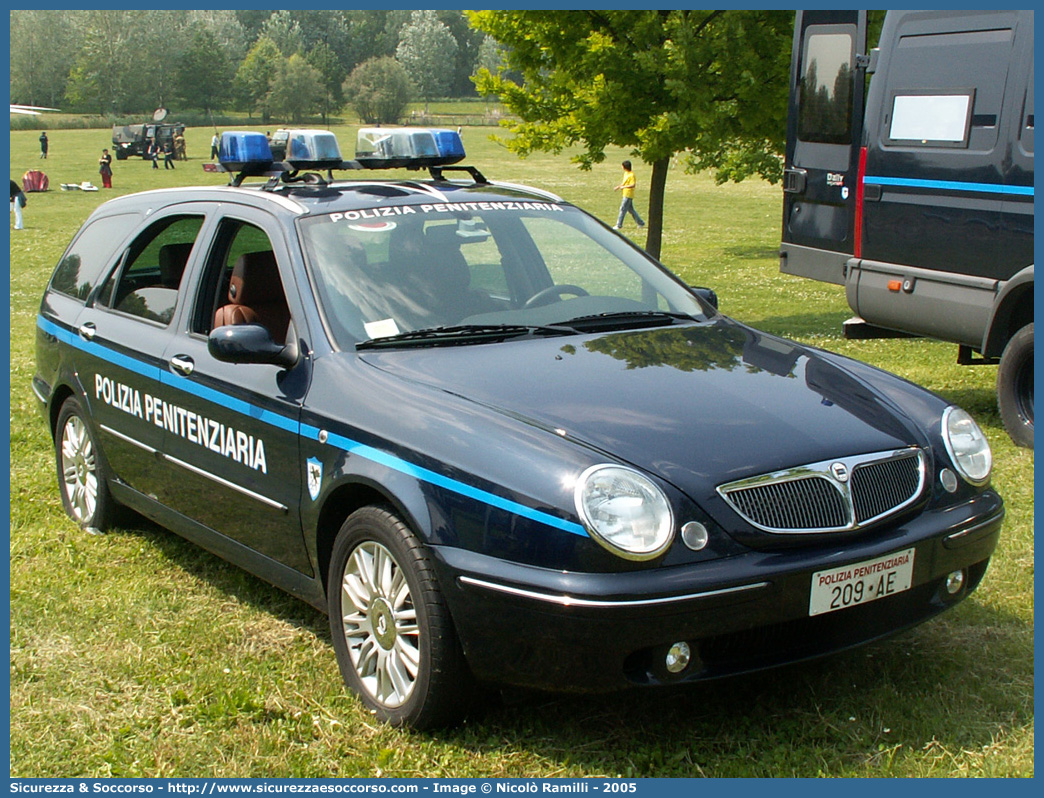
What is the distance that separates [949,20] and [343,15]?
5620 inches

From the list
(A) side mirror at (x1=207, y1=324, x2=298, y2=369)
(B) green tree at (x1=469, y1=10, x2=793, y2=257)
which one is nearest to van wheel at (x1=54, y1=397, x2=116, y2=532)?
(A) side mirror at (x1=207, y1=324, x2=298, y2=369)

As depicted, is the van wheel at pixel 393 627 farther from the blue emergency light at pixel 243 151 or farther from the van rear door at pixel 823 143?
the van rear door at pixel 823 143

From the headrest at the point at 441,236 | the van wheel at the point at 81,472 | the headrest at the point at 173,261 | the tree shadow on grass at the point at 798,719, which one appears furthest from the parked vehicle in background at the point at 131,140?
the tree shadow on grass at the point at 798,719

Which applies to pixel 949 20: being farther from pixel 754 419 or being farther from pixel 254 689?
pixel 254 689

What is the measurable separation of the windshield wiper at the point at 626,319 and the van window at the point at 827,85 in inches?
216

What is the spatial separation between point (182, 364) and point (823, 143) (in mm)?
6691

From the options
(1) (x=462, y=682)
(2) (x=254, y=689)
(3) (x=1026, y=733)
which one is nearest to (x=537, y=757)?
(1) (x=462, y=682)

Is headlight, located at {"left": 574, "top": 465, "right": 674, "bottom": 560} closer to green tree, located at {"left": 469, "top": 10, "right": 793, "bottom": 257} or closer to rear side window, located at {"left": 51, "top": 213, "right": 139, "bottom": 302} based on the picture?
rear side window, located at {"left": 51, "top": 213, "right": 139, "bottom": 302}

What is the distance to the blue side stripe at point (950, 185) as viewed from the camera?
7.18m

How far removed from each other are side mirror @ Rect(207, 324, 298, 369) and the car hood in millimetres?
336

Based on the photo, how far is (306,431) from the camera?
13.3ft

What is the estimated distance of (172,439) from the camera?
16.1 feet

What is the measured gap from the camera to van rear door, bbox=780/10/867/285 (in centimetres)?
955

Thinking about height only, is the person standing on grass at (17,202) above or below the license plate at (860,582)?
below
